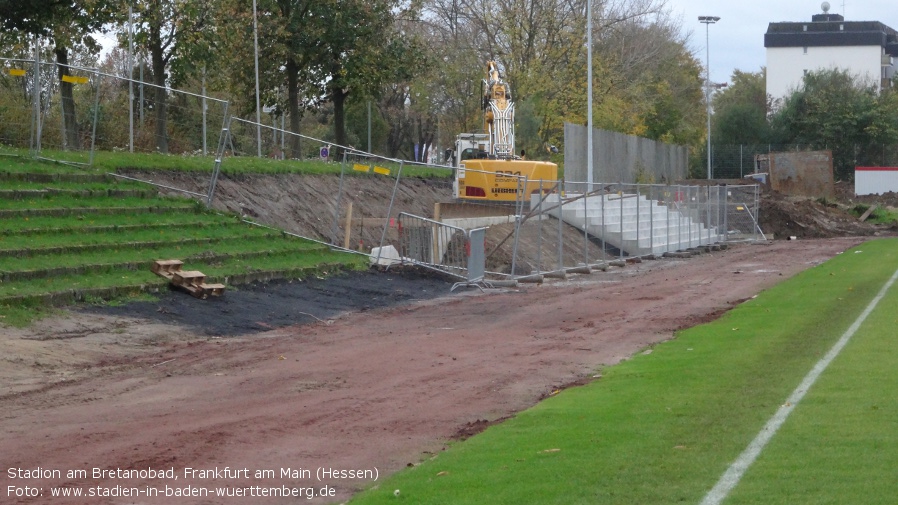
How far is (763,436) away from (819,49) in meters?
107

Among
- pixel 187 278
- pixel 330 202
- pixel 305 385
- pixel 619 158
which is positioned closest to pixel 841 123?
pixel 619 158

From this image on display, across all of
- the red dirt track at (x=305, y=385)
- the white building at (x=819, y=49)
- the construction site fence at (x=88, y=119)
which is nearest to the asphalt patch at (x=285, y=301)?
the red dirt track at (x=305, y=385)

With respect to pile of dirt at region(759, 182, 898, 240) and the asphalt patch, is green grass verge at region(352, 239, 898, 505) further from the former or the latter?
pile of dirt at region(759, 182, 898, 240)

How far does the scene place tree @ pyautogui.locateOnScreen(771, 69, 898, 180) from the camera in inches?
2953

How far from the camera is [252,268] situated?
2077 cm

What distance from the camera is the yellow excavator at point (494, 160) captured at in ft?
115

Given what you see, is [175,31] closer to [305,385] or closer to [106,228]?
[106,228]

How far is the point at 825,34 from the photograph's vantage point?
349 feet

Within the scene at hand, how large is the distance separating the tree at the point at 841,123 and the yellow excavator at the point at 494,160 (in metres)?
41.9

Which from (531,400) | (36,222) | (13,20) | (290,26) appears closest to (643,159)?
(290,26)

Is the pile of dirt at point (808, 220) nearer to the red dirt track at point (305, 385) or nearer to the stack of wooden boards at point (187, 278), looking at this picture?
the red dirt track at point (305, 385)

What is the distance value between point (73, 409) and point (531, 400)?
4.60 m

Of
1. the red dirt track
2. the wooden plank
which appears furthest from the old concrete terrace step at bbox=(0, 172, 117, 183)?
the wooden plank

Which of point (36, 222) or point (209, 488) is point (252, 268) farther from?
point (209, 488)
